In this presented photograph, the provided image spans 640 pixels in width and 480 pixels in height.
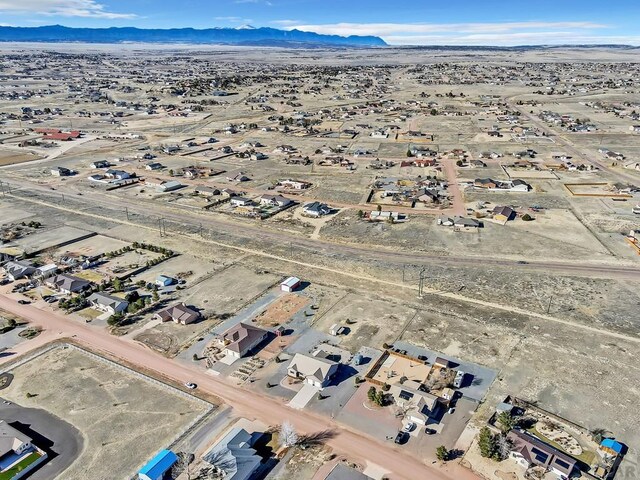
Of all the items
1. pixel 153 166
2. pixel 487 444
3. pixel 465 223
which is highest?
pixel 153 166

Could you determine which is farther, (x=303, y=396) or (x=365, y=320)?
(x=365, y=320)

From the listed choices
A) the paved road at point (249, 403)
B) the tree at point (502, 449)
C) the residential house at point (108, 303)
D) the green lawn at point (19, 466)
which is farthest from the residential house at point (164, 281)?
the tree at point (502, 449)

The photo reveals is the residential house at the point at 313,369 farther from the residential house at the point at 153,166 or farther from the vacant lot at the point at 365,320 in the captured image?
the residential house at the point at 153,166

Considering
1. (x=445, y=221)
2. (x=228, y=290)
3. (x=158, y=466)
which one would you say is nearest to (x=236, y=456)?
(x=158, y=466)

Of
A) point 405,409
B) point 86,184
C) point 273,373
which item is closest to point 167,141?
point 86,184

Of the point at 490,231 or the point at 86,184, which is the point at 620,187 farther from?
the point at 86,184

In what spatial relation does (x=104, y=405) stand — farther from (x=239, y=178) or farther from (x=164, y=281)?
(x=239, y=178)

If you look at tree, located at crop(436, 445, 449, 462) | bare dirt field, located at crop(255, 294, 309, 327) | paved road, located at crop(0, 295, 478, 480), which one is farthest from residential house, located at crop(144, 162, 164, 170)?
tree, located at crop(436, 445, 449, 462)
